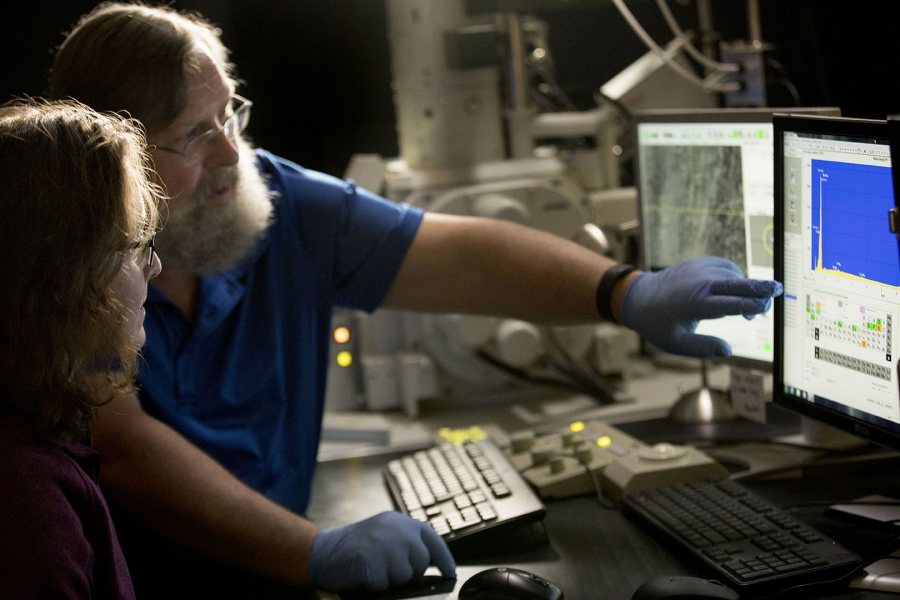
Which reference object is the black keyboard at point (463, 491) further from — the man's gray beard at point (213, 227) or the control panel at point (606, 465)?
the man's gray beard at point (213, 227)

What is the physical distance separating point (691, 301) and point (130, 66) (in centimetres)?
79

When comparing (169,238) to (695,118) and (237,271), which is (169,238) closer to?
(237,271)

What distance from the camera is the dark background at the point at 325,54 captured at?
2242 mm

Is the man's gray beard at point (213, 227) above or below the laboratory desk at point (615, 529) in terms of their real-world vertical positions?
above

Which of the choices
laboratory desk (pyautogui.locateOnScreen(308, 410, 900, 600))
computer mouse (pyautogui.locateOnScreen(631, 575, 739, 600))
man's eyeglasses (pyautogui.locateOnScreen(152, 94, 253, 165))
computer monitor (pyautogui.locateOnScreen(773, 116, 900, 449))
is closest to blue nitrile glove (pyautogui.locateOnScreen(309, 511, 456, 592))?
laboratory desk (pyautogui.locateOnScreen(308, 410, 900, 600))

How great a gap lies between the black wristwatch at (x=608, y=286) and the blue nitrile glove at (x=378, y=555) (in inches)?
18.4

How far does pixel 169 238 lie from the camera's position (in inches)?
59.7

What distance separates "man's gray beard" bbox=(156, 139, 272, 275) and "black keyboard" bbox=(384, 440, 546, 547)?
388 millimetres

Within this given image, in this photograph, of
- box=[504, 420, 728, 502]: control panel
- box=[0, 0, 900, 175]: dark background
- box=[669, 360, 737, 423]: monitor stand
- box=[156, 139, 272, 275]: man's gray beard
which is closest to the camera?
box=[504, 420, 728, 502]: control panel

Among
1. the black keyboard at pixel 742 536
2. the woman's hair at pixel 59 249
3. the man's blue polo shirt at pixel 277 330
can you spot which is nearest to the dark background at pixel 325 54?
the man's blue polo shirt at pixel 277 330

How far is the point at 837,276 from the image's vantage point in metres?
1.18

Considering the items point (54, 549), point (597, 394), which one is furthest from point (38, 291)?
point (597, 394)

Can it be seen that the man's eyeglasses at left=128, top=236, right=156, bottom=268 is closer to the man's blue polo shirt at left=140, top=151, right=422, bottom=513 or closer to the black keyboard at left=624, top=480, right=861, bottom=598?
the man's blue polo shirt at left=140, top=151, right=422, bottom=513

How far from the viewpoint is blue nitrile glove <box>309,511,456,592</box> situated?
1.17 metres
